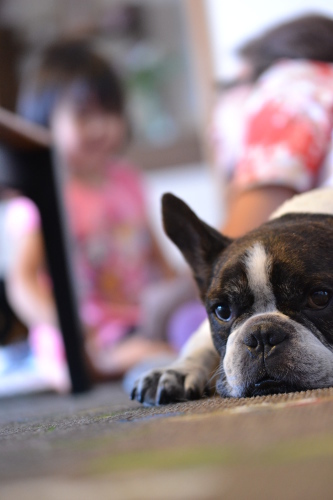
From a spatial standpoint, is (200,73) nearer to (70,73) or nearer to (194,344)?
(70,73)

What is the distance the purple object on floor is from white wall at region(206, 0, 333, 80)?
65.4 inches

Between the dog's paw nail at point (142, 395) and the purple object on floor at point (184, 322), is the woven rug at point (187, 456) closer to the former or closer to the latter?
the dog's paw nail at point (142, 395)

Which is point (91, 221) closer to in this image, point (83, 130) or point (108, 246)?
point (108, 246)

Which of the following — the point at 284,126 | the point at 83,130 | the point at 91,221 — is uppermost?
the point at 83,130

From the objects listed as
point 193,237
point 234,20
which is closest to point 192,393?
point 193,237

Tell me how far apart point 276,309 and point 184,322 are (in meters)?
1.31

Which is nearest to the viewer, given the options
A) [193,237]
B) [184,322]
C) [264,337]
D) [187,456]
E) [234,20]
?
[187,456]

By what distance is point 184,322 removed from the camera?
255 cm

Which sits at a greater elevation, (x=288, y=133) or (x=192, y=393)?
(x=288, y=133)

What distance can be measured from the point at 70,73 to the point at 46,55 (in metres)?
0.40

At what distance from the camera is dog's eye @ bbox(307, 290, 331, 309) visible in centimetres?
123

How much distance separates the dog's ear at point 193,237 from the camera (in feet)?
5.05

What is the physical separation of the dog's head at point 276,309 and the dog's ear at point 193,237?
0.37 feet

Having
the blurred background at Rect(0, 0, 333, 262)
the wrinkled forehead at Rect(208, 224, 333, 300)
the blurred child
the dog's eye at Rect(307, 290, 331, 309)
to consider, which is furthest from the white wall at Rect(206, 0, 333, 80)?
the dog's eye at Rect(307, 290, 331, 309)
